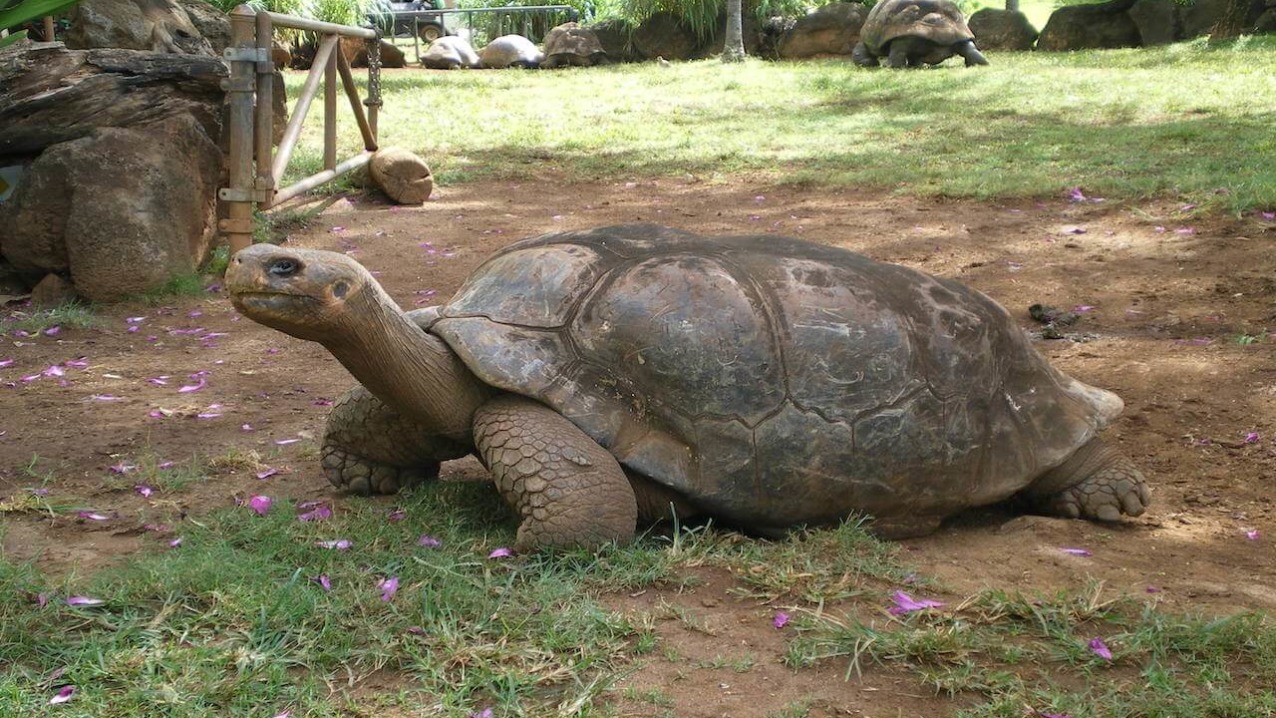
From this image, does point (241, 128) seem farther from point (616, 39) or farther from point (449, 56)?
point (616, 39)

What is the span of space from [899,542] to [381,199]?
6318mm

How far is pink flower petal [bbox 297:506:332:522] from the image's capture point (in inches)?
139

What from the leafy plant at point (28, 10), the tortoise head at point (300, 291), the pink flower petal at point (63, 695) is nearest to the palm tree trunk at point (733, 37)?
the leafy plant at point (28, 10)

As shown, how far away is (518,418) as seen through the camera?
3324 millimetres

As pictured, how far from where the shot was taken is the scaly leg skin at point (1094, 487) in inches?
151

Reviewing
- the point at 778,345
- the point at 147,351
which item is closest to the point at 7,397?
the point at 147,351

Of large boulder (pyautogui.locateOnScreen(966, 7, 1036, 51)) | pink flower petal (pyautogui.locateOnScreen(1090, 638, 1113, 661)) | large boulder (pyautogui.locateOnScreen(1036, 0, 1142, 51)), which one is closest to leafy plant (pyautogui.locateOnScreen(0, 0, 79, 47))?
pink flower petal (pyautogui.locateOnScreen(1090, 638, 1113, 661))

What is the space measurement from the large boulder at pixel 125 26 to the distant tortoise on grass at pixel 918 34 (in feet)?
32.2

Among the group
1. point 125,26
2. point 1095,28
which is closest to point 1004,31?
point 1095,28

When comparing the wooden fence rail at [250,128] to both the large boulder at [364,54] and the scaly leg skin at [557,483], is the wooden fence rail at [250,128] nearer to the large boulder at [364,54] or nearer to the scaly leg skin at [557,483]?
the scaly leg skin at [557,483]

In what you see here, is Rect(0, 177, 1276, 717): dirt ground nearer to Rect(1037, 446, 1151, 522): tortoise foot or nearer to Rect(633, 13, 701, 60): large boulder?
Rect(1037, 446, 1151, 522): tortoise foot

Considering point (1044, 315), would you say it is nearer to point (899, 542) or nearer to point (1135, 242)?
point (1135, 242)

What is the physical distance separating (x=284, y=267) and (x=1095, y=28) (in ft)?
53.5

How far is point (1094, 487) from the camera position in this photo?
3879 mm
